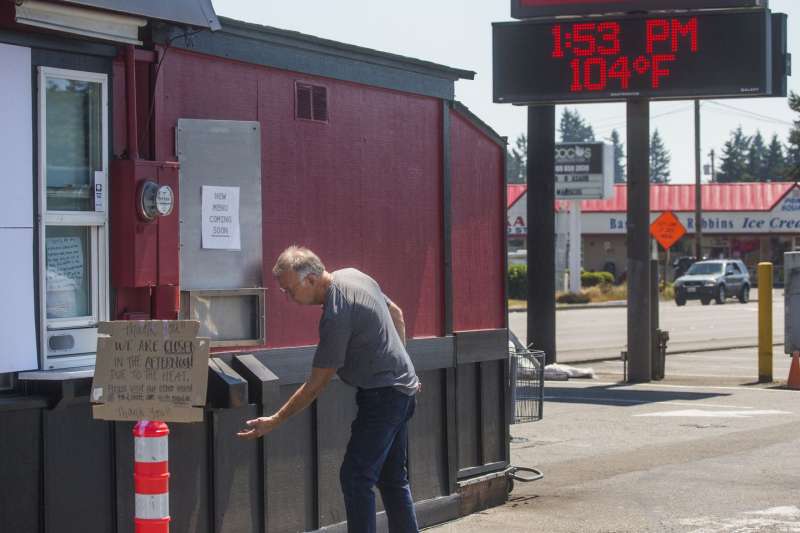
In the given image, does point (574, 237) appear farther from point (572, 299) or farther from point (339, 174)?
point (339, 174)

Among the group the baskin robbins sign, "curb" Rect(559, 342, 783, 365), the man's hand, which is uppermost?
the baskin robbins sign

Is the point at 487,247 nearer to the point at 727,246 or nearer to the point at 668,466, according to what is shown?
the point at 668,466

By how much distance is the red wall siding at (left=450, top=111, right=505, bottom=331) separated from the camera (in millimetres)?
9672

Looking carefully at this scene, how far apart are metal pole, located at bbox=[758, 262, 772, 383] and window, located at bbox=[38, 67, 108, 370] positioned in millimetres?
14162

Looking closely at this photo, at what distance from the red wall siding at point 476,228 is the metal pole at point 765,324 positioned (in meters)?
10.0

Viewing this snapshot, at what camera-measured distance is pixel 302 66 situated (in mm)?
8133

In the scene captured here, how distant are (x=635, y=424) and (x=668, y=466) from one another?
3302 millimetres

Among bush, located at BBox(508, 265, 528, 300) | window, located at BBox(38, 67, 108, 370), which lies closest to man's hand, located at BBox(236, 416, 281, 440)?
window, located at BBox(38, 67, 108, 370)

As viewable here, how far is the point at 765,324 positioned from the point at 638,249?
210 centimetres

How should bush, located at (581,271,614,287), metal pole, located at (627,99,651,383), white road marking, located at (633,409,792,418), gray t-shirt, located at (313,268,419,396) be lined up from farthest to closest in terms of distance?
bush, located at (581,271,614,287) < metal pole, located at (627,99,651,383) < white road marking, located at (633,409,792,418) < gray t-shirt, located at (313,268,419,396)

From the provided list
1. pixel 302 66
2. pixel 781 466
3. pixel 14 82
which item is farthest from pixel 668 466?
pixel 14 82

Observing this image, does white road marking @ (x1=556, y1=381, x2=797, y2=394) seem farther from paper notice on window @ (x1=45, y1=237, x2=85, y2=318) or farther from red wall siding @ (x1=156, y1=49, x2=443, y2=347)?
paper notice on window @ (x1=45, y1=237, x2=85, y2=318)

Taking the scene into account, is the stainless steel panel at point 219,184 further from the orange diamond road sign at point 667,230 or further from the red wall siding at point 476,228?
the orange diamond road sign at point 667,230

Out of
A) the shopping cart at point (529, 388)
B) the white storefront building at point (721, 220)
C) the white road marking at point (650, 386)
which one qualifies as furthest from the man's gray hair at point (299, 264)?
the white storefront building at point (721, 220)
